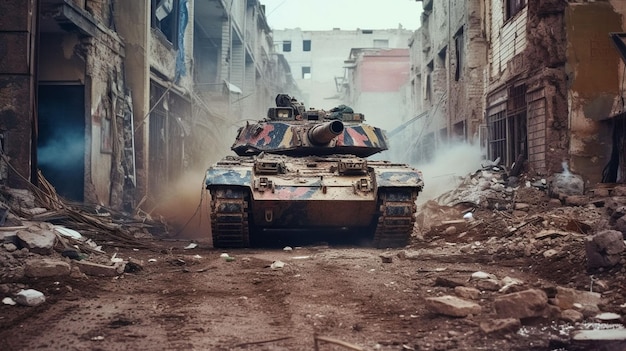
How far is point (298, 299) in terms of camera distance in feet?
15.6

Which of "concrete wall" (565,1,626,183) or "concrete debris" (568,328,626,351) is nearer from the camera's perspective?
"concrete debris" (568,328,626,351)

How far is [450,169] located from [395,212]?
917cm

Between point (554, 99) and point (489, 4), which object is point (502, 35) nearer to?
point (489, 4)

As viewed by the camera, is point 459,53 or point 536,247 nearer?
point 536,247

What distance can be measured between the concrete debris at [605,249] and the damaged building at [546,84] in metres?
3.49

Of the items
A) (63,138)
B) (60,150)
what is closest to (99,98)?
(63,138)

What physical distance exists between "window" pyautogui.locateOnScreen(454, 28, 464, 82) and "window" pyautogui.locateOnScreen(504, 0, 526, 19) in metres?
4.21

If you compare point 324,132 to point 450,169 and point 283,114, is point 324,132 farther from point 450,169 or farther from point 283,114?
point 450,169

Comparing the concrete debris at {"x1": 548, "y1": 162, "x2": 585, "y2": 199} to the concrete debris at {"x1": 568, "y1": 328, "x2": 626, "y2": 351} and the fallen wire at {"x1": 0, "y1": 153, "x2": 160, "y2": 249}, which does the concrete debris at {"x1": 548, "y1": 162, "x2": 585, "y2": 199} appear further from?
the concrete debris at {"x1": 568, "y1": 328, "x2": 626, "y2": 351}

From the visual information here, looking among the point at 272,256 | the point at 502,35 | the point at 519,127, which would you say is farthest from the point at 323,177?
the point at 502,35

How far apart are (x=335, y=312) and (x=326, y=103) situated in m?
52.7

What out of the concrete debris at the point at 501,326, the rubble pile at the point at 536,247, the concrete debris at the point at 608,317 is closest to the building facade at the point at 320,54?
the rubble pile at the point at 536,247

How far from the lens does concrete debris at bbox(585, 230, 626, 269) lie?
497 cm

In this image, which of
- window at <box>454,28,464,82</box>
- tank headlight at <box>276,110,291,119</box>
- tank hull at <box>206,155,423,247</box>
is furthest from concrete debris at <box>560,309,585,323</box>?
window at <box>454,28,464,82</box>
